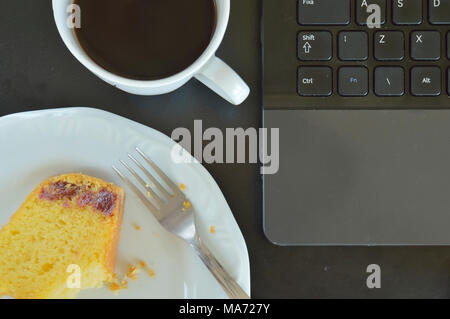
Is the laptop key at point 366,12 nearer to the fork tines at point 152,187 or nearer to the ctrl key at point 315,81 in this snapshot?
the ctrl key at point 315,81

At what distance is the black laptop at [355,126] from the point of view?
518mm

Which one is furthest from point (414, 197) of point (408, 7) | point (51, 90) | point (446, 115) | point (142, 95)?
point (51, 90)

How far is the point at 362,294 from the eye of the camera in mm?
551

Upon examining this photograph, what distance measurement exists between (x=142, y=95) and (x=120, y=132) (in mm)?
52

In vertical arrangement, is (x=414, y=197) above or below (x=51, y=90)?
below

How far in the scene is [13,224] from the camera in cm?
54

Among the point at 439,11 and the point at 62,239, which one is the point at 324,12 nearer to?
the point at 439,11

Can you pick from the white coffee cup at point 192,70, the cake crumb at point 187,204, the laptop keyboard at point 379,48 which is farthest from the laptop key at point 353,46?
the cake crumb at point 187,204

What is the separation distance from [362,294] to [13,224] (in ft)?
1.35

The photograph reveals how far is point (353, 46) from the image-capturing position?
0.52 meters

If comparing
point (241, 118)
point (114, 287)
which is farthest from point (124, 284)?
point (241, 118)

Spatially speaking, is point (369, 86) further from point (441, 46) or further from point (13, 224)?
point (13, 224)

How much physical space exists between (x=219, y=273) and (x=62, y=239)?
7.4 inches
